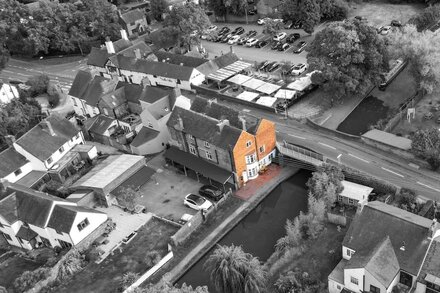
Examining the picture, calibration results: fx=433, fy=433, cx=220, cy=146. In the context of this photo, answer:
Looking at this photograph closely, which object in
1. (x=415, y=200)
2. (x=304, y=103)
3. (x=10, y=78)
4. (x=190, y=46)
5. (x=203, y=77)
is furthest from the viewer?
(x=10, y=78)

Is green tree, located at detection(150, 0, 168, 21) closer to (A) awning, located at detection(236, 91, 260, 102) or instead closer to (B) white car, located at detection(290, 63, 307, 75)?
(B) white car, located at detection(290, 63, 307, 75)

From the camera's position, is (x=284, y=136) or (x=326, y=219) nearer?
(x=326, y=219)

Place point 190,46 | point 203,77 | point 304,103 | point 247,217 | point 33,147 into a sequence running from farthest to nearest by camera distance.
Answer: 1. point 190,46
2. point 203,77
3. point 304,103
4. point 33,147
5. point 247,217

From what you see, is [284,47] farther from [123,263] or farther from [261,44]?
[123,263]

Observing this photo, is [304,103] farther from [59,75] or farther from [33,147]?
[59,75]

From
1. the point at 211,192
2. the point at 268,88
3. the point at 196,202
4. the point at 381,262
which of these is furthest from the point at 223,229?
the point at 268,88

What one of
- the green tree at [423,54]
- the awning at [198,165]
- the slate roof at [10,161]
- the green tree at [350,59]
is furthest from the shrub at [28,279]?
the green tree at [423,54]

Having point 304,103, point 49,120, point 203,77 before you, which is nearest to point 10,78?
point 49,120

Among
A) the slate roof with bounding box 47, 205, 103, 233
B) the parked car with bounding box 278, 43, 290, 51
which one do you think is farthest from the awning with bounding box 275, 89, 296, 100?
the slate roof with bounding box 47, 205, 103, 233
